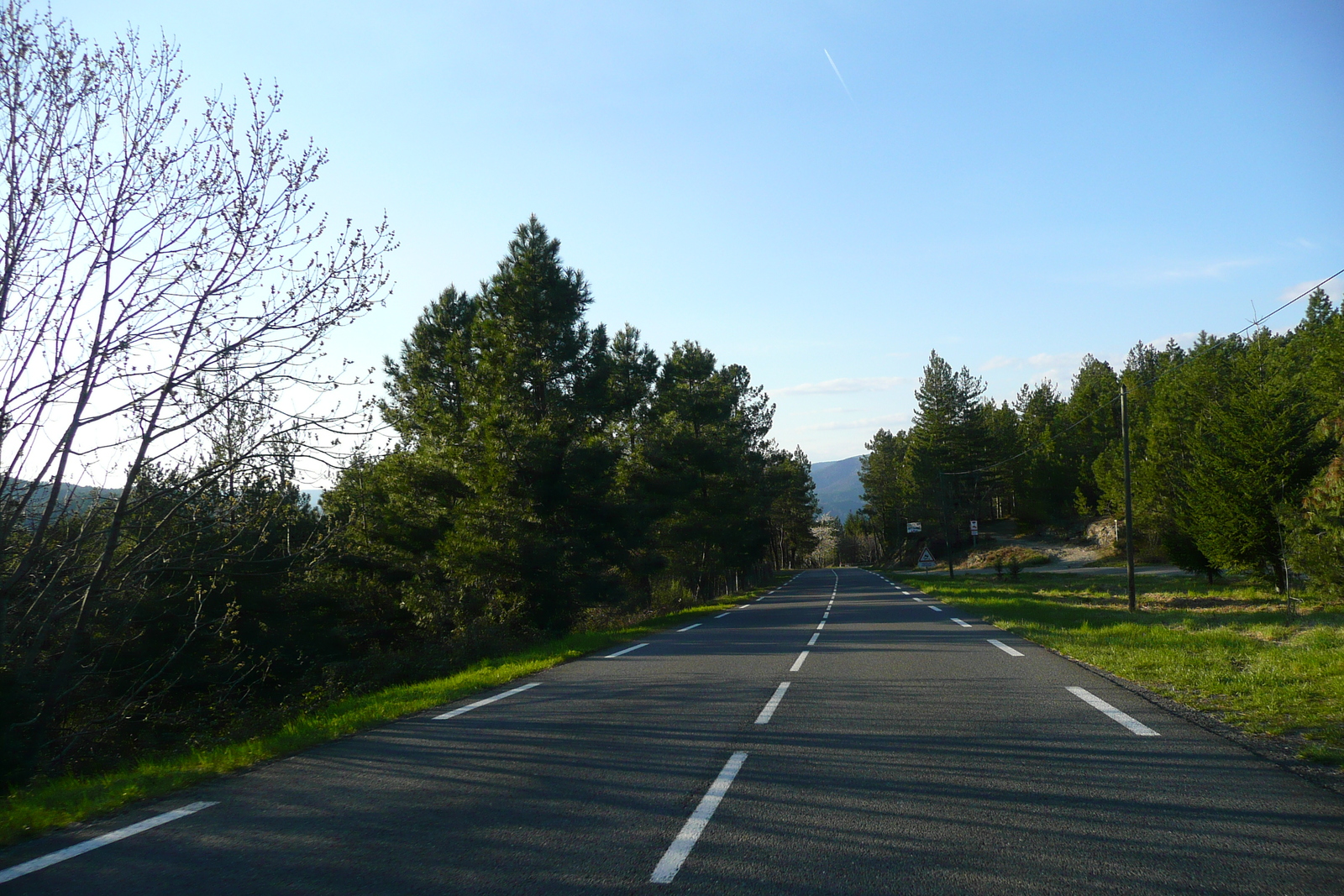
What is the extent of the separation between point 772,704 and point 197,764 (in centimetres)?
528

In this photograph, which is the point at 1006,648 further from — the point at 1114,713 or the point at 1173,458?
the point at 1173,458

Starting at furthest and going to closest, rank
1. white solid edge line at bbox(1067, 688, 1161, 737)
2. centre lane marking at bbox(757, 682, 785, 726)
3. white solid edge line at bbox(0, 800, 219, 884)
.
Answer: centre lane marking at bbox(757, 682, 785, 726) < white solid edge line at bbox(1067, 688, 1161, 737) < white solid edge line at bbox(0, 800, 219, 884)

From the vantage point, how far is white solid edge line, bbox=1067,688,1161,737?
6.79 meters

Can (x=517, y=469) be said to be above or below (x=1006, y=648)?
above

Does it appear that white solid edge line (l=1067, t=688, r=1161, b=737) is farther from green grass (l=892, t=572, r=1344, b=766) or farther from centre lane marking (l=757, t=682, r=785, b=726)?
centre lane marking (l=757, t=682, r=785, b=726)

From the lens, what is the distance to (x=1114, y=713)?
7617mm

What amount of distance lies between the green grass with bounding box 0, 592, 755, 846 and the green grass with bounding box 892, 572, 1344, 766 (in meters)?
8.08

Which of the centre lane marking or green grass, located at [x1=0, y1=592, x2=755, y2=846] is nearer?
green grass, located at [x1=0, y1=592, x2=755, y2=846]

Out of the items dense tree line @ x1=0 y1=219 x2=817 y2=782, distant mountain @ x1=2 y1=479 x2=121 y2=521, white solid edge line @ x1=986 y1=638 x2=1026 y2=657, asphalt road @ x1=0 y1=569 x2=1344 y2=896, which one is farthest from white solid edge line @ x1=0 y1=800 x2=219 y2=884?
white solid edge line @ x1=986 y1=638 x2=1026 y2=657

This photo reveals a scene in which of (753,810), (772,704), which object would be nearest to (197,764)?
(753,810)


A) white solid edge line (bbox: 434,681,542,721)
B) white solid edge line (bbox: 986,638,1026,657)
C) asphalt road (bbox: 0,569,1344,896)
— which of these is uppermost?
asphalt road (bbox: 0,569,1344,896)

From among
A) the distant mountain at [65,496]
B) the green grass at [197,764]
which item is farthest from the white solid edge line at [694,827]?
the distant mountain at [65,496]

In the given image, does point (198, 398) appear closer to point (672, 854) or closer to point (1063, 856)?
point (672, 854)

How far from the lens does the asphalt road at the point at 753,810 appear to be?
151 inches
